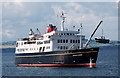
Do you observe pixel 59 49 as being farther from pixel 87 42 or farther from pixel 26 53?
pixel 26 53

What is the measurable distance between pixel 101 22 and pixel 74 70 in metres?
15.4

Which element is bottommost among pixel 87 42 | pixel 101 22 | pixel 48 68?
pixel 48 68

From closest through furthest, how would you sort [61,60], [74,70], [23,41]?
[74,70], [61,60], [23,41]

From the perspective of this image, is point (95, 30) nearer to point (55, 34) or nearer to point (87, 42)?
point (87, 42)

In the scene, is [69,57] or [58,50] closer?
[69,57]

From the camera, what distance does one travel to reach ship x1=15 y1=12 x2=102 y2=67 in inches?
2596

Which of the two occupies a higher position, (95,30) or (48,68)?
(95,30)

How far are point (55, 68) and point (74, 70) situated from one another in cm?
578

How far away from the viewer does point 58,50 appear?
224 feet

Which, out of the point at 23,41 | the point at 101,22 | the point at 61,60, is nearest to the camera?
the point at 61,60

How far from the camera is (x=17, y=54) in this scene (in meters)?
81.3

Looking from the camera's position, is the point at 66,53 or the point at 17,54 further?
the point at 17,54

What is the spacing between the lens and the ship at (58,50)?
65.9 meters

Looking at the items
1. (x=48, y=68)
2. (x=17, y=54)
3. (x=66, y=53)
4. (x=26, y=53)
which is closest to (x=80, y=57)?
(x=66, y=53)
